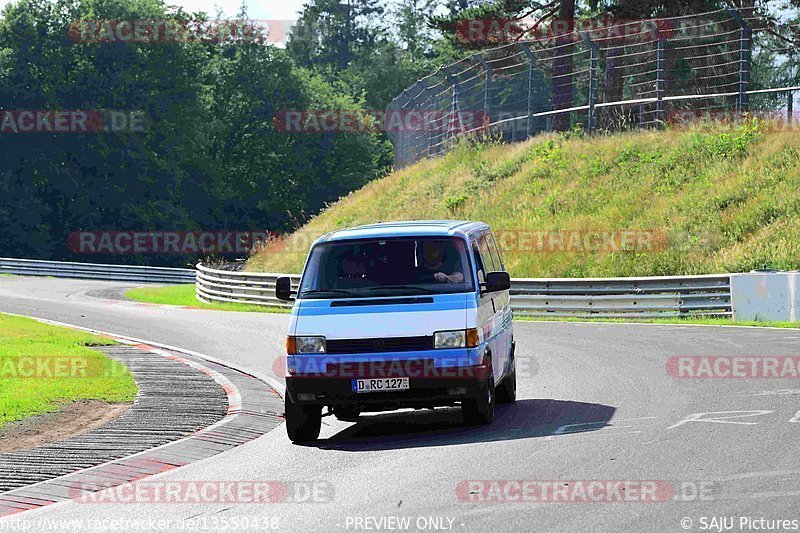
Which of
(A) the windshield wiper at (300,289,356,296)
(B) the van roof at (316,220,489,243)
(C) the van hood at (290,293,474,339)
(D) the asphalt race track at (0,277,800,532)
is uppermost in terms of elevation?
(B) the van roof at (316,220,489,243)

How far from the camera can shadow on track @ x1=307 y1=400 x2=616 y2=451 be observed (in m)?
11.5

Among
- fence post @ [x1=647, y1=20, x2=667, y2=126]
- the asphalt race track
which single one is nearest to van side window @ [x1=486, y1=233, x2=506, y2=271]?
the asphalt race track

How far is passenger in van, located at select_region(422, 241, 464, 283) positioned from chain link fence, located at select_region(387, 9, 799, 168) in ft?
71.1

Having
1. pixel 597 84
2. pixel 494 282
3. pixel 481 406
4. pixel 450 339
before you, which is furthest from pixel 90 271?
pixel 450 339

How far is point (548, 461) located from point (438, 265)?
318 cm

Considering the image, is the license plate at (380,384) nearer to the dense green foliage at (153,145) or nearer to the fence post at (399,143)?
the fence post at (399,143)

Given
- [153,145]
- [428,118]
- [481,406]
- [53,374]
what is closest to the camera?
[481,406]

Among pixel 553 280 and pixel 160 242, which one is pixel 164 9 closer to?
pixel 160 242

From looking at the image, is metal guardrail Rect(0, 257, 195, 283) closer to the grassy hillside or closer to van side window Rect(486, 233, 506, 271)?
the grassy hillside

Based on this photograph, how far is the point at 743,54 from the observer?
112ft

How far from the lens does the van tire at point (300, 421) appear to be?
11.9 metres

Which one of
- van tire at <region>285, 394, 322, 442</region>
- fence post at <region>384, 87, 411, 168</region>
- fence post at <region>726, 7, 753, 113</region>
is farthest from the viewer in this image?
fence post at <region>384, 87, 411, 168</region>

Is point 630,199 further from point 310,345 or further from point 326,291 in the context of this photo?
point 310,345

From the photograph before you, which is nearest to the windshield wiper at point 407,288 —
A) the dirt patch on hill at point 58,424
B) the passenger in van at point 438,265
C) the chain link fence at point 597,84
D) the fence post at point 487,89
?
the passenger in van at point 438,265
